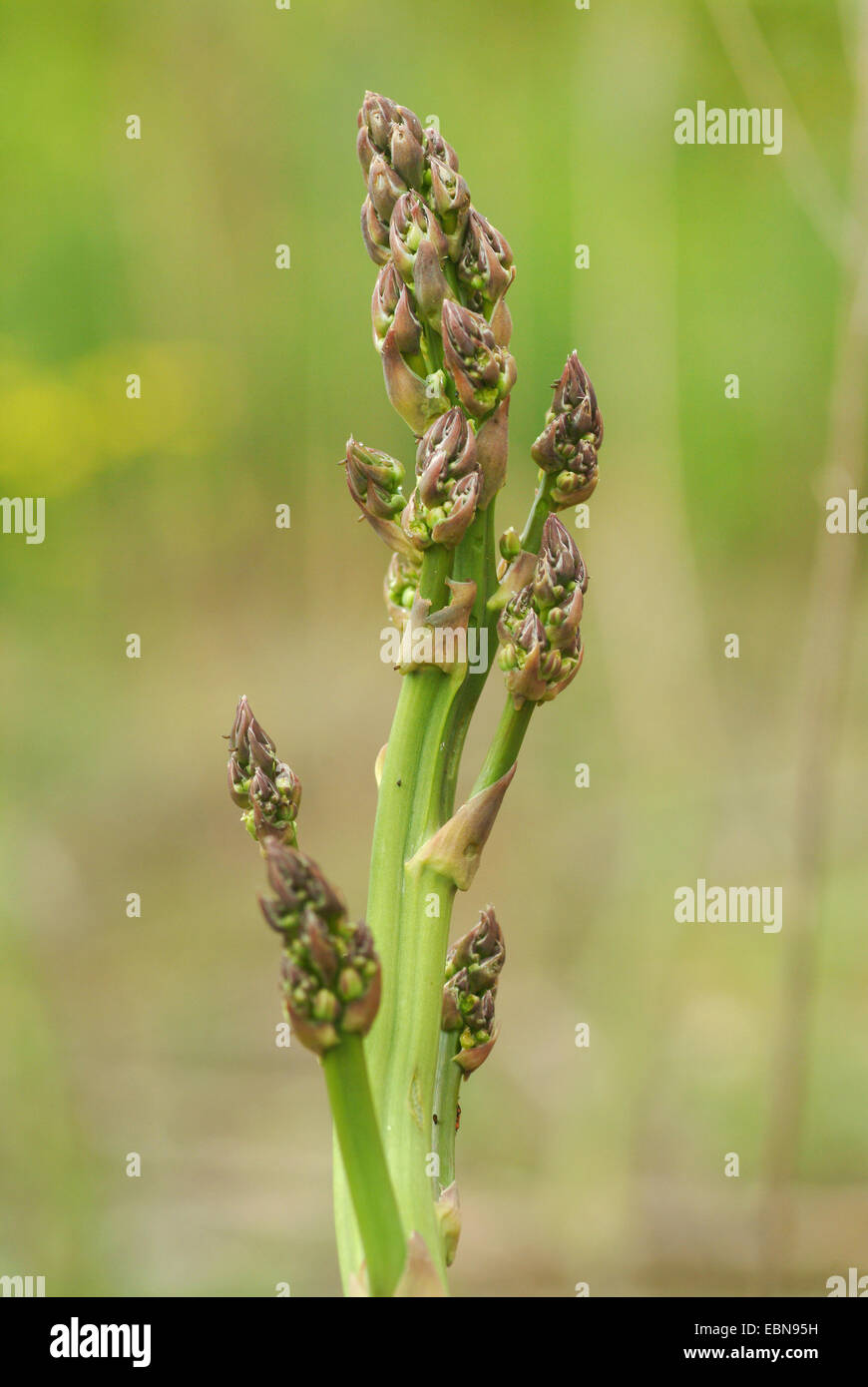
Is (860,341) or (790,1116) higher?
(860,341)

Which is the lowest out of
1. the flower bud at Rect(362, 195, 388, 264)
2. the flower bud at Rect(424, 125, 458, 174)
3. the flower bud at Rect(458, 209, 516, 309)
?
the flower bud at Rect(458, 209, 516, 309)

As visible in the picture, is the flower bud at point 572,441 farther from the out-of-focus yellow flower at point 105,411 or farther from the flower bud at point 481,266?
the out-of-focus yellow flower at point 105,411

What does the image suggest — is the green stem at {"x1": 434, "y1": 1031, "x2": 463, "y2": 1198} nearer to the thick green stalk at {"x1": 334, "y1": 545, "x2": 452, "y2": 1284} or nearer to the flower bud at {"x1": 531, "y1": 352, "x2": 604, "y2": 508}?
the thick green stalk at {"x1": 334, "y1": 545, "x2": 452, "y2": 1284}

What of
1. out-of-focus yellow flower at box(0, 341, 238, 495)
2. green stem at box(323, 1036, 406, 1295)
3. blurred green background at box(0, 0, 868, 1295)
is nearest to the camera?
green stem at box(323, 1036, 406, 1295)

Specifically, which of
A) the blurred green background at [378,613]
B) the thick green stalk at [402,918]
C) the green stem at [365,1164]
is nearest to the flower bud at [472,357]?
the thick green stalk at [402,918]

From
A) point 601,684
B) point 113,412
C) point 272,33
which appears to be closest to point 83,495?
point 113,412

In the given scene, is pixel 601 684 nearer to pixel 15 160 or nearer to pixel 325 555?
pixel 325 555

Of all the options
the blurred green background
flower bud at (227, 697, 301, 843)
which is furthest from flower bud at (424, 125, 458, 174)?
the blurred green background
